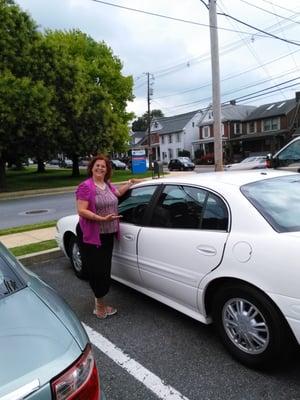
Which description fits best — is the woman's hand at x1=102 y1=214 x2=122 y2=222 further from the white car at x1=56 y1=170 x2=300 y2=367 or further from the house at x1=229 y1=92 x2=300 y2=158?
the house at x1=229 y1=92 x2=300 y2=158

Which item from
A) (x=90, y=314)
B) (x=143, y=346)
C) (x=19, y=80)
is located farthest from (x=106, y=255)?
(x=19, y=80)

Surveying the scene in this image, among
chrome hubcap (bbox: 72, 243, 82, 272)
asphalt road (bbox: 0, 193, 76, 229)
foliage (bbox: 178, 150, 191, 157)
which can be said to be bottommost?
asphalt road (bbox: 0, 193, 76, 229)

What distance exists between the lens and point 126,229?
4.21 metres

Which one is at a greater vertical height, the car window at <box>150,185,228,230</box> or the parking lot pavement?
the car window at <box>150,185,228,230</box>

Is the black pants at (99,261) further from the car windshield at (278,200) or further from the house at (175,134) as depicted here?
the house at (175,134)

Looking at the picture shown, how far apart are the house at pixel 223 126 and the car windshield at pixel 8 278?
5087cm

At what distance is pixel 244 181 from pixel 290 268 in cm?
106

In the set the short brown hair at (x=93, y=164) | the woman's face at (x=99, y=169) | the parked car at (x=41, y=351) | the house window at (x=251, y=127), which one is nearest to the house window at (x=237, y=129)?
the house window at (x=251, y=127)

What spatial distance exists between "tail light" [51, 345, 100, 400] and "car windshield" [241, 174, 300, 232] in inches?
67.8

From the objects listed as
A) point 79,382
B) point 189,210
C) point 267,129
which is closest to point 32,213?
point 189,210

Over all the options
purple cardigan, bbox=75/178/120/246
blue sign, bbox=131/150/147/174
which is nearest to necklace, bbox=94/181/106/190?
purple cardigan, bbox=75/178/120/246

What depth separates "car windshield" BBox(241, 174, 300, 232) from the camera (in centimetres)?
298

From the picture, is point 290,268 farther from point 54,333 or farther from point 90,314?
point 90,314

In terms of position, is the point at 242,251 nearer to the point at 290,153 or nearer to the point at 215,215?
the point at 215,215
